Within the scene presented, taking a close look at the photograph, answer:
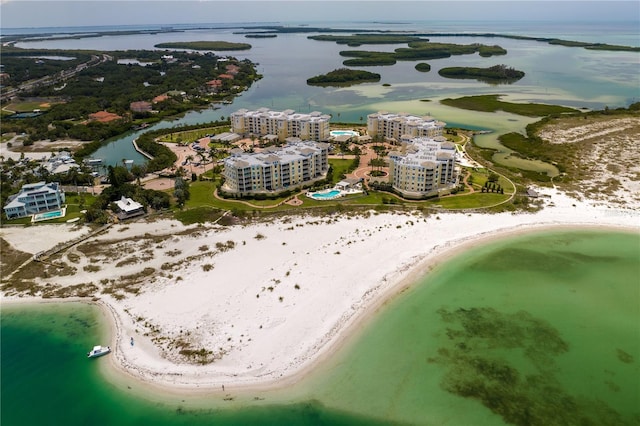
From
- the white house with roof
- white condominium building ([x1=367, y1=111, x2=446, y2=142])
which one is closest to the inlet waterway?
white condominium building ([x1=367, y1=111, x2=446, y2=142])

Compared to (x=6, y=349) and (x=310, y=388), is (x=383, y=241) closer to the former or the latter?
(x=310, y=388)

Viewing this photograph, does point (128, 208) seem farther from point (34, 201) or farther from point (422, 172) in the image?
point (422, 172)

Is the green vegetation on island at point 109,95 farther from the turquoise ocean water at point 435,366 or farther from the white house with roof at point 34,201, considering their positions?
the turquoise ocean water at point 435,366

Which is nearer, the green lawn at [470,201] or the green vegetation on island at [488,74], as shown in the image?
the green lawn at [470,201]

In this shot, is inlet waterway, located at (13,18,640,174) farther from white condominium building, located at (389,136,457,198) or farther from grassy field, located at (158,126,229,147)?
white condominium building, located at (389,136,457,198)

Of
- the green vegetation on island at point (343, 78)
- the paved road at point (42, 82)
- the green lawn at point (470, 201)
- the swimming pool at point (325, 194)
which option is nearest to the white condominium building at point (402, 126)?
the green lawn at point (470, 201)

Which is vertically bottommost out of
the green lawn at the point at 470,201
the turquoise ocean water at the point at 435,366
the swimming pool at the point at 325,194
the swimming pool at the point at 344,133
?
the turquoise ocean water at the point at 435,366

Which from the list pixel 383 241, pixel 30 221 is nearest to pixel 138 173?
pixel 30 221
